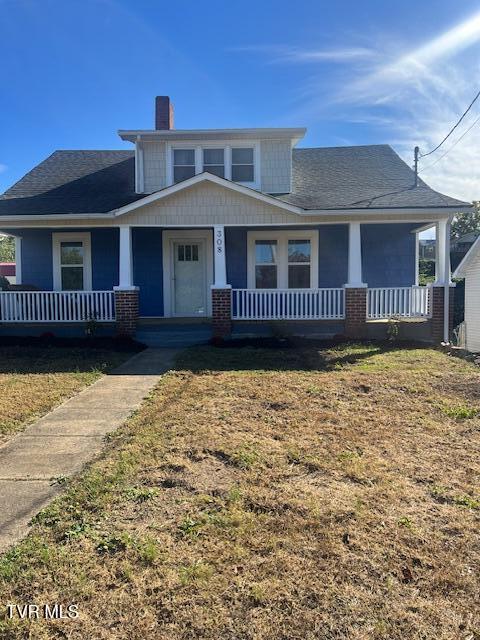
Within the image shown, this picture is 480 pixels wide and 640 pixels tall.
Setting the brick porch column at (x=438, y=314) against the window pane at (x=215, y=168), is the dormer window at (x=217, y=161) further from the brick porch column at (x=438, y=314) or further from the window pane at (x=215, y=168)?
the brick porch column at (x=438, y=314)

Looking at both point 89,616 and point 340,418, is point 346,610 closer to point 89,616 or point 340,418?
point 89,616

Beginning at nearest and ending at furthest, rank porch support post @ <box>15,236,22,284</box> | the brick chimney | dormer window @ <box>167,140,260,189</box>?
dormer window @ <box>167,140,260,189</box>, porch support post @ <box>15,236,22,284</box>, the brick chimney

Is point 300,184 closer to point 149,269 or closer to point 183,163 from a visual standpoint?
point 183,163

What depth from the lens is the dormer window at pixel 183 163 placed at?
1275cm

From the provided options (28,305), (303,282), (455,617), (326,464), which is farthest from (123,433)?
(303,282)

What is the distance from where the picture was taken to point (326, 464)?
3.94 meters

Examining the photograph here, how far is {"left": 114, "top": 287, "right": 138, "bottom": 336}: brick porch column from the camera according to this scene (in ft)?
36.1

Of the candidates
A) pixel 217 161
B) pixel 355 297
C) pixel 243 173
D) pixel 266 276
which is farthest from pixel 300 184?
pixel 355 297

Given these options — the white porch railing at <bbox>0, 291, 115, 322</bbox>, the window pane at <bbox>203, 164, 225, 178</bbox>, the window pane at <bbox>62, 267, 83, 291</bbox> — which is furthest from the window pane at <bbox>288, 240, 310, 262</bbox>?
the window pane at <bbox>62, 267, 83, 291</bbox>

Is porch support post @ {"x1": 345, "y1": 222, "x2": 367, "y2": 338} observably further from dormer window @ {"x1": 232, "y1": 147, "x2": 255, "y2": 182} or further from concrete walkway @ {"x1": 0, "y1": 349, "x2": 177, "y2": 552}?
concrete walkway @ {"x1": 0, "y1": 349, "x2": 177, "y2": 552}

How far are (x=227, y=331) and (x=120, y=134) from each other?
6.23 m

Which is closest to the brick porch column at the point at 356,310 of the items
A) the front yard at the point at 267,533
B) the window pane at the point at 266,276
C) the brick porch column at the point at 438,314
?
the brick porch column at the point at 438,314

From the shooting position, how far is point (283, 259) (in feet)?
43.1

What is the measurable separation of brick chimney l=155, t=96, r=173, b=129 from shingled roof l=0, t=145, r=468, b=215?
1460 millimetres
